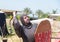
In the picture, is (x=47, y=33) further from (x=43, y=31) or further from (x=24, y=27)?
(x=24, y=27)

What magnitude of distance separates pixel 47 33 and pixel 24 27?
0.33 meters

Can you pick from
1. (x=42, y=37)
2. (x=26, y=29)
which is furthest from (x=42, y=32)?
(x=26, y=29)

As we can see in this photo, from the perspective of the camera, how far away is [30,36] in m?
3.36

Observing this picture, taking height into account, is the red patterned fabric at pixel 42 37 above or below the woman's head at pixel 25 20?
below

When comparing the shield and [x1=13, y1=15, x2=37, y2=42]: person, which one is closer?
the shield

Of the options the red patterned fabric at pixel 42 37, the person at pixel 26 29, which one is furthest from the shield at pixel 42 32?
the person at pixel 26 29

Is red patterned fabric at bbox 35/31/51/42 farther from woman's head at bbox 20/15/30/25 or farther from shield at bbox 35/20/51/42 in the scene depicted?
woman's head at bbox 20/15/30/25

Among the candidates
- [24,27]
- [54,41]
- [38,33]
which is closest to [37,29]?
[38,33]

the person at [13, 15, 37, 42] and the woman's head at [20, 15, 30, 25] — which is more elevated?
the woman's head at [20, 15, 30, 25]

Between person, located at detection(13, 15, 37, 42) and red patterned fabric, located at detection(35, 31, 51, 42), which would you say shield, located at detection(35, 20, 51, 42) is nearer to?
red patterned fabric, located at detection(35, 31, 51, 42)

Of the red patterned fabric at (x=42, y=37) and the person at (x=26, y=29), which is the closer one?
the red patterned fabric at (x=42, y=37)

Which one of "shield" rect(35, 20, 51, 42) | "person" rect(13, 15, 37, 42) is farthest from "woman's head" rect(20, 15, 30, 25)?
"shield" rect(35, 20, 51, 42)

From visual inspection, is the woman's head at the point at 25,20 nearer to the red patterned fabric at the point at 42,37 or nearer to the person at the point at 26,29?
the person at the point at 26,29

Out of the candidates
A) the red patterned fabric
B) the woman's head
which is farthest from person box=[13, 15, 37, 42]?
the red patterned fabric
